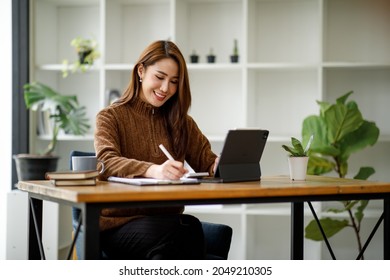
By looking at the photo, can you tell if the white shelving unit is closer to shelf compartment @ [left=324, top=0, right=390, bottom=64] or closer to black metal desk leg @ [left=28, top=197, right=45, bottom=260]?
shelf compartment @ [left=324, top=0, right=390, bottom=64]

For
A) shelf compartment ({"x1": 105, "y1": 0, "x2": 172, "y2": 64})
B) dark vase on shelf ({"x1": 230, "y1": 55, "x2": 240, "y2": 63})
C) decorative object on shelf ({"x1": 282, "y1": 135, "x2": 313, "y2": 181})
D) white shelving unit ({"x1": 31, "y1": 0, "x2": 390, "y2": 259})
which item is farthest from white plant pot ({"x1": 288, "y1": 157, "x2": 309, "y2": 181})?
shelf compartment ({"x1": 105, "y1": 0, "x2": 172, "y2": 64})

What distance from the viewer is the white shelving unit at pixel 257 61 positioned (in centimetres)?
430

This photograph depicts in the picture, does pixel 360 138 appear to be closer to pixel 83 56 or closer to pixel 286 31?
pixel 286 31

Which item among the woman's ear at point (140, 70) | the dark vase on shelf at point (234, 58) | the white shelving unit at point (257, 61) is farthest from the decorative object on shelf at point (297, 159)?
the dark vase on shelf at point (234, 58)

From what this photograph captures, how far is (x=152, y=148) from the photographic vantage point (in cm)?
271

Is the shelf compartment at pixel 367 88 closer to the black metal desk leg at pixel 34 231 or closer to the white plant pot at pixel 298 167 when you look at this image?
the white plant pot at pixel 298 167

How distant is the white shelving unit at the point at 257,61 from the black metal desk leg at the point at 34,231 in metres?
1.89

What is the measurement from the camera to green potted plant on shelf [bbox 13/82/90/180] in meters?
4.01

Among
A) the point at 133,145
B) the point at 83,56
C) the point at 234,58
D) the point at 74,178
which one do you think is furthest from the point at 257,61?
the point at 74,178

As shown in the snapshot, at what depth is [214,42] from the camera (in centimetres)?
448

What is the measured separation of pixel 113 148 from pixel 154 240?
40cm

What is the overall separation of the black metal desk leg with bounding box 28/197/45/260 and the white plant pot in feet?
3.15
